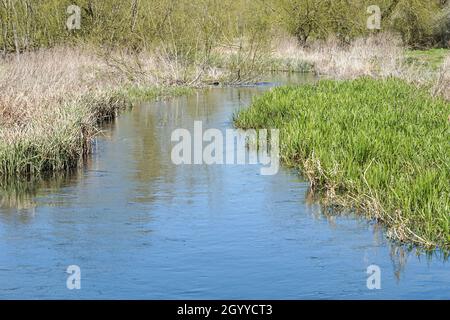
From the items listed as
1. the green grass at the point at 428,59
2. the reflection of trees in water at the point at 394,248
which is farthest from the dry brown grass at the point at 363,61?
the reflection of trees in water at the point at 394,248

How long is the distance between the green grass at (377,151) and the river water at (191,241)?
0.99 feet

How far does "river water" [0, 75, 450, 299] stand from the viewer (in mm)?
7750

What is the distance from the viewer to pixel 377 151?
11.6 m

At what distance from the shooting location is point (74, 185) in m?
12.4

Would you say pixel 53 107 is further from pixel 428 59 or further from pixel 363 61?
pixel 428 59

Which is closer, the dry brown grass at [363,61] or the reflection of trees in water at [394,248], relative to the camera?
the reflection of trees in water at [394,248]

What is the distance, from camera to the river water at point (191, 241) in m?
7.75

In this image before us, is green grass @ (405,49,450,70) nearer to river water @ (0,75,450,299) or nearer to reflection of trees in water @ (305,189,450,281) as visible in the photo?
river water @ (0,75,450,299)

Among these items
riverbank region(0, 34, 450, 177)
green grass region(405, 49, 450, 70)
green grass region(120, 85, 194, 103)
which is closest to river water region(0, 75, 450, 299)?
riverbank region(0, 34, 450, 177)

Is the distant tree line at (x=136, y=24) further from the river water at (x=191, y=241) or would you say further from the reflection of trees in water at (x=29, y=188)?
the river water at (x=191, y=241)

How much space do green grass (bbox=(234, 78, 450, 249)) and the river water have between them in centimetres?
30

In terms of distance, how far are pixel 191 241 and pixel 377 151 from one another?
351cm

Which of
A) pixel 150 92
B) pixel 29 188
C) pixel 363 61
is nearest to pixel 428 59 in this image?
pixel 363 61

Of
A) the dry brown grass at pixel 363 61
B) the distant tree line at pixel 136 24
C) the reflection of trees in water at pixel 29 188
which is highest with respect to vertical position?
the distant tree line at pixel 136 24
